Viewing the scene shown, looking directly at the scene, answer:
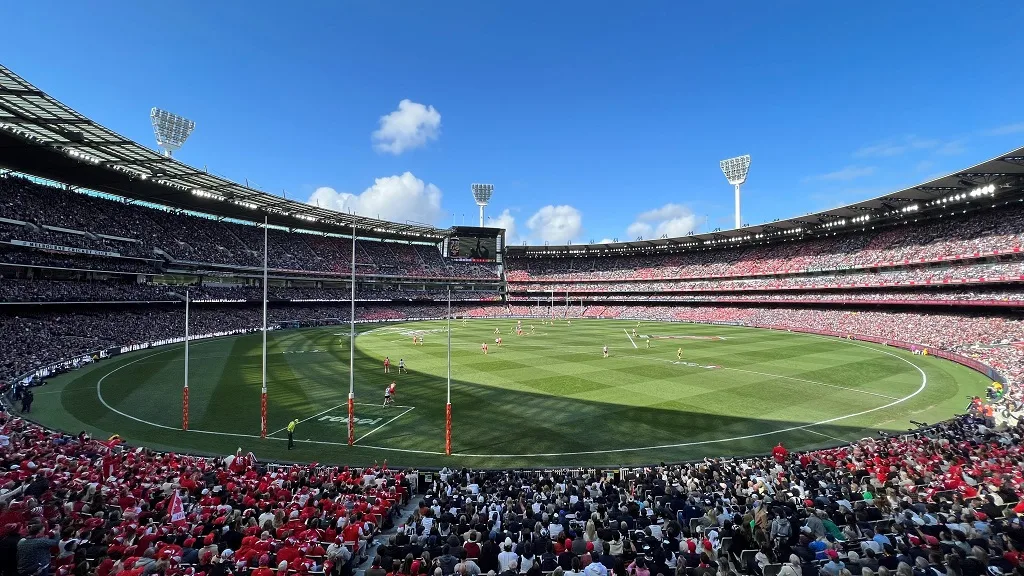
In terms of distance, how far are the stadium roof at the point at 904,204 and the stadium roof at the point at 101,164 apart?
60607 mm

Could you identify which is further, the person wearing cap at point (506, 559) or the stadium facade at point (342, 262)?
the stadium facade at point (342, 262)

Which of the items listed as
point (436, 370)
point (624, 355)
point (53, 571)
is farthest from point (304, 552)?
point (624, 355)

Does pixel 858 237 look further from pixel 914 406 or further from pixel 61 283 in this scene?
pixel 61 283

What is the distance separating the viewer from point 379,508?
459 inches

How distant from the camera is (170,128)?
6234 cm

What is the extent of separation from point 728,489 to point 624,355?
104 ft

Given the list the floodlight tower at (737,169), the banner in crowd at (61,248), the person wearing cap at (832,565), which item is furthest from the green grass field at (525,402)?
the floodlight tower at (737,169)

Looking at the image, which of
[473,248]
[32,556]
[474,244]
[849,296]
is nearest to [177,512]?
[32,556]

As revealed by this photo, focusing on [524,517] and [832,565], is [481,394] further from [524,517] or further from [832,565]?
[832,565]

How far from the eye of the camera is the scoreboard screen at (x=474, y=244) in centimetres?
11694

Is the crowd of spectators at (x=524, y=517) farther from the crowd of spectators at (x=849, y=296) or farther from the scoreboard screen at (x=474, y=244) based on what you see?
the scoreboard screen at (x=474, y=244)

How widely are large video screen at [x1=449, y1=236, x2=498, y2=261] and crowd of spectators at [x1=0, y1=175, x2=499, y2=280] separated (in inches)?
198

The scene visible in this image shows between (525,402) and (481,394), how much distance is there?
3.39 meters

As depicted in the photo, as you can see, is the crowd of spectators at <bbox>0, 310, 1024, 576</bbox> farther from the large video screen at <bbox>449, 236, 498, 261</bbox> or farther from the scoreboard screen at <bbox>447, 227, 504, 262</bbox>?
the scoreboard screen at <bbox>447, 227, 504, 262</bbox>
